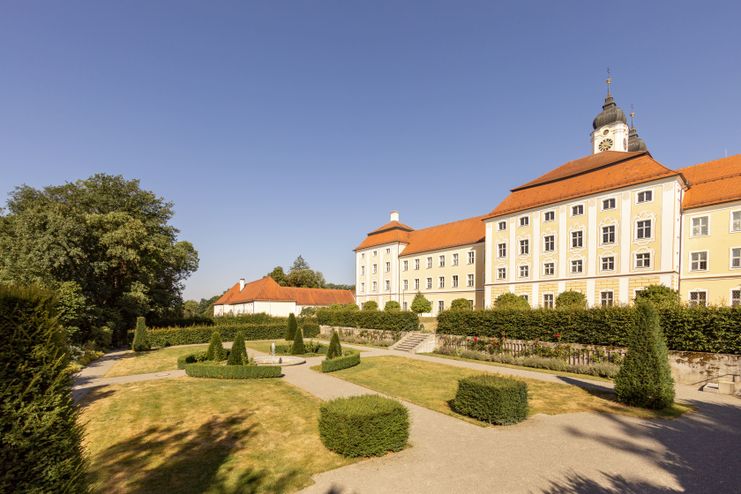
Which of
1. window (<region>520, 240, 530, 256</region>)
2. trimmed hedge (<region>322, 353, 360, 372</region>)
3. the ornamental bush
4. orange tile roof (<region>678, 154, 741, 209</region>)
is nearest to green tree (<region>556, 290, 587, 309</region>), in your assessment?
window (<region>520, 240, 530, 256</region>)

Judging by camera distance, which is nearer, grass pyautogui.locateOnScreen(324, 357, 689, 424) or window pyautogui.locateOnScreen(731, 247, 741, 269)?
grass pyautogui.locateOnScreen(324, 357, 689, 424)

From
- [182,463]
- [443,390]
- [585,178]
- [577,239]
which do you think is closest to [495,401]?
[443,390]

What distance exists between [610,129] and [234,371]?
47848mm

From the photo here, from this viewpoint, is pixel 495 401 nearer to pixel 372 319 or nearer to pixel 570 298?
pixel 570 298

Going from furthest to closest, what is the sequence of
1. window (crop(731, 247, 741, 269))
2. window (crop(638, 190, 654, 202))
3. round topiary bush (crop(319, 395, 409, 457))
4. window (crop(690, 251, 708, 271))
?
1. window (crop(638, 190, 654, 202))
2. window (crop(690, 251, 708, 271))
3. window (crop(731, 247, 741, 269))
4. round topiary bush (crop(319, 395, 409, 457))

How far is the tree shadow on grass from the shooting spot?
6.60m

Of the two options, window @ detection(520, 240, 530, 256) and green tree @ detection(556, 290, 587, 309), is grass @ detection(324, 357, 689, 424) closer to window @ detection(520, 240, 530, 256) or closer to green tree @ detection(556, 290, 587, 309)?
green tree @ detection(556, 290, 587, 309)

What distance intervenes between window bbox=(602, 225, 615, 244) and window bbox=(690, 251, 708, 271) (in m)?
5.31

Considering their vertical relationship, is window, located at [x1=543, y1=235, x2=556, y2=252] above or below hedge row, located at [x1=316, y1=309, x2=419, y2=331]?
above

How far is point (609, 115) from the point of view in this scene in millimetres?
43094

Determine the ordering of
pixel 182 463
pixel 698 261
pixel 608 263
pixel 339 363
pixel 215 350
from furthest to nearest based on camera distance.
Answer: pixel 608 263
pixel 698 261
pixel 215 350
pixel 339 363
pixel 182 463

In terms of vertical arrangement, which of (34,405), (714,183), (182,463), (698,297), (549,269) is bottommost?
(182,463)

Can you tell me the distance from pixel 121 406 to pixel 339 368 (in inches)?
379

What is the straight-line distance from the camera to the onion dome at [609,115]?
4225 centimetres
